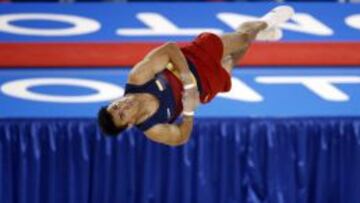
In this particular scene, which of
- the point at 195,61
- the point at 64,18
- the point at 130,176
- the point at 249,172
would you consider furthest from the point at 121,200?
the point at 64,18

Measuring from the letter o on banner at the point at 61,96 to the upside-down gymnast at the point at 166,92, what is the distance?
72 centimetres

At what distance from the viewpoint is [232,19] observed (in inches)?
173

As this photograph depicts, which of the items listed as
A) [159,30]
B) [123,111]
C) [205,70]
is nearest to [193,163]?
[205,70]

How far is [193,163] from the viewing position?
3.39 m

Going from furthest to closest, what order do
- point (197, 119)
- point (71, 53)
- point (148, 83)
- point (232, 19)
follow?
point (232, 19), point (71, 53), point (197, 119), point (148, 83)

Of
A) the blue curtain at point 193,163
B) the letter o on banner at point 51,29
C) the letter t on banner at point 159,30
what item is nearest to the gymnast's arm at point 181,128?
the blue curtain at point 193,163

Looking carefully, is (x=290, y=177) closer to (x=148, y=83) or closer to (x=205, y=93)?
(x=205, y=93)

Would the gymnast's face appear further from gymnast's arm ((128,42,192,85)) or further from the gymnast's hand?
the gymnast's hand

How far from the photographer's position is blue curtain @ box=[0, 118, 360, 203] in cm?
329

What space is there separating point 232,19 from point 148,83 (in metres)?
1.79

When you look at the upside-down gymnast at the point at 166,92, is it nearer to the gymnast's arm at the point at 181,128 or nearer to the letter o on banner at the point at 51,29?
the gymnast's arm at the point at 181,128

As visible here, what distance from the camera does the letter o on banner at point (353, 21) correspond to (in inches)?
170

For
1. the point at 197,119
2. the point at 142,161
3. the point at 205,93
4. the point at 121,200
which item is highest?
the point at 205,93

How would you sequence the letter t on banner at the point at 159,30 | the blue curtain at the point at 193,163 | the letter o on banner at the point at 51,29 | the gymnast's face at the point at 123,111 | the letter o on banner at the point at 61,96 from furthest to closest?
the letter o on banner at the point at 51,29 < the letter t on banner at the point at 159,30 < the letter o on banner at the point at 61,96 < the blue curtain at the point at 193,163 < the gymnast's face at the point at 123,111
